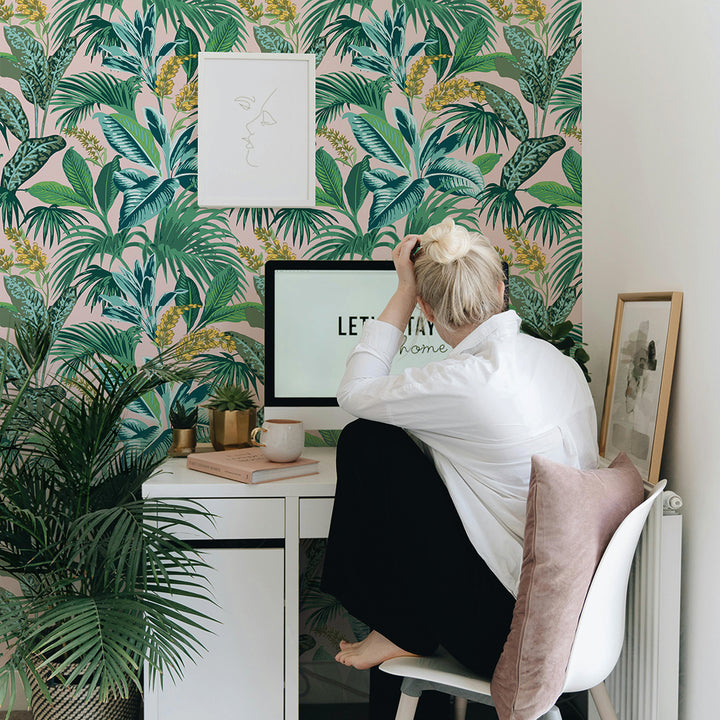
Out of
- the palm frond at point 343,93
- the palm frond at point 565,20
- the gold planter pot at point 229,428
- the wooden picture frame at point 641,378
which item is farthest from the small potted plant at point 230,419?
the palm frond at point 565,20

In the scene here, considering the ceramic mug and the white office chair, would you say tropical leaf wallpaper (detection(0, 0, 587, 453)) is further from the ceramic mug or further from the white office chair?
the white office chair

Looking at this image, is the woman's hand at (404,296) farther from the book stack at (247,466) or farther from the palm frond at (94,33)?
the palm frond at (94,33)

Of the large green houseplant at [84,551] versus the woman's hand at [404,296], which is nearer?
the large green houseplant at [84,551]

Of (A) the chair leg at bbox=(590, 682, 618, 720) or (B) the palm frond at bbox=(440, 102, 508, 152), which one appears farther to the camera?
(B) the palm frond at bbox=(440, 102, 508, 152)

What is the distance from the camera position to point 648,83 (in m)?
1.62

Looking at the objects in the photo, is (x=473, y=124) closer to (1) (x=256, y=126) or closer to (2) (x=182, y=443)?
(1) (x=256, y=126)

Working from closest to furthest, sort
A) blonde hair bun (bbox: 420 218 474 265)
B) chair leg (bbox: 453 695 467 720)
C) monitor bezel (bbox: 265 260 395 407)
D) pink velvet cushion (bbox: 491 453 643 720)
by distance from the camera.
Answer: pink velvet cushion (bbox: 491 453 643 720)
blonde hair bun (bbox: 420 218 474 265)
chair leg (bbox: 453 695 467 720)
monitor bezel (bbox: 265 260 395 407)

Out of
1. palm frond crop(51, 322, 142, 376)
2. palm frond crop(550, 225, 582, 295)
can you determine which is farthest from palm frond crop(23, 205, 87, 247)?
palm frond crop(550, 225, 582, 295)

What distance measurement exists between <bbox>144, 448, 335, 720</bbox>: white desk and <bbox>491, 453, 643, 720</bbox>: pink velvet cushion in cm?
57

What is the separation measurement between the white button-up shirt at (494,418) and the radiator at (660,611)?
0.55 feet

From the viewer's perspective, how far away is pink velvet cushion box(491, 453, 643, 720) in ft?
3.78

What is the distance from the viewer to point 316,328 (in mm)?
1926

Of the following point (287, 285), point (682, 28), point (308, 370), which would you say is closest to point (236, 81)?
point (287, 285)

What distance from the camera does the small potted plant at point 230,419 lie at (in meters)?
1.93
